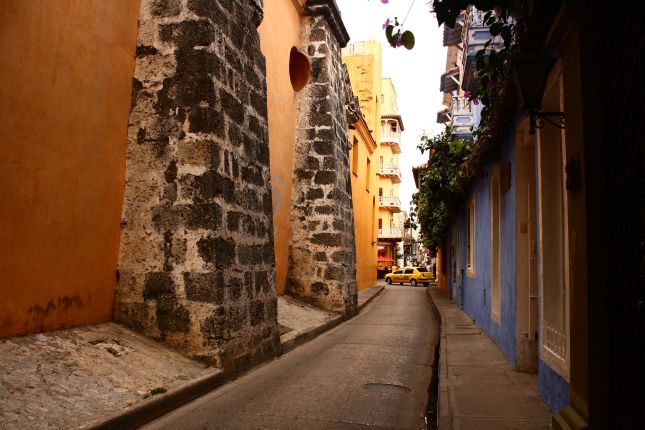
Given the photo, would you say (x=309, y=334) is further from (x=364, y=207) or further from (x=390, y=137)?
(x=390, y=137)

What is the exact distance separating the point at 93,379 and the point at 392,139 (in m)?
45.2

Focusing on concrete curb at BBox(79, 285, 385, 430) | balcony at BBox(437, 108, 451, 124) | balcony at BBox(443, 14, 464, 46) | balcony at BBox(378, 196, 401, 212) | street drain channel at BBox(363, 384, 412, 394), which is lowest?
street drain channel at BBox(363, 384, 412, 394)

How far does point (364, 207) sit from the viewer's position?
798 inches

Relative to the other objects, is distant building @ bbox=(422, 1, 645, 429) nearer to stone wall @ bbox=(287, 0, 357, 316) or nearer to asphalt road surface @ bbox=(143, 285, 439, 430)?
asphalt road surface @ bbox=(143, 285, 439, 430)

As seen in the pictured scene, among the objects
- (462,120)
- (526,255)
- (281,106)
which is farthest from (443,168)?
(526,255)

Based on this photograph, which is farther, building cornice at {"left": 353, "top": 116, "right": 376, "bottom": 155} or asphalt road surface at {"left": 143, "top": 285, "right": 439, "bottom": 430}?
building cornice at {"left": 353, "top": 116, "right": 376, "bottom": 155}

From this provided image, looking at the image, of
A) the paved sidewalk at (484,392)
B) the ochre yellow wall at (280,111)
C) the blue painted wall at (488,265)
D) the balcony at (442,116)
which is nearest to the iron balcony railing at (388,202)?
the balcony at (442,116)

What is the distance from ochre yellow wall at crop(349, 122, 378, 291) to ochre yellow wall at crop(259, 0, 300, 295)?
5.92 m

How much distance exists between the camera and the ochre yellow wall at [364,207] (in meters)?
17.8

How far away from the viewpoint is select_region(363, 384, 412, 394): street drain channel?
5336 mm

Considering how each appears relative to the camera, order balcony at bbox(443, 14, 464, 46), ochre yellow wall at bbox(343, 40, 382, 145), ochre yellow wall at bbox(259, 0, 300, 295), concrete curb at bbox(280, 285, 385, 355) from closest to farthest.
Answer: concrete curb at bbox(280, 285, 385, 355) < ochre yellow wall at bbox(259, 0, 300, 295) < balcony at bbox(443, 14, 464, 46) < ochre yellow wall at bbox(343, 40, 382, 145)

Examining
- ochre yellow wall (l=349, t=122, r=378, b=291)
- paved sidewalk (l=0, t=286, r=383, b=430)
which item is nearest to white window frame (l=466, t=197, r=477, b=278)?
ochre yellow wall (l=349, t=122, r=378, b=291)

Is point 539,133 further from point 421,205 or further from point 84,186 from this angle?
point 421,205

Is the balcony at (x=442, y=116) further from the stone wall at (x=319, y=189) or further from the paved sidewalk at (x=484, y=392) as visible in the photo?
the paved sidewalk at (x=484, y=392)
